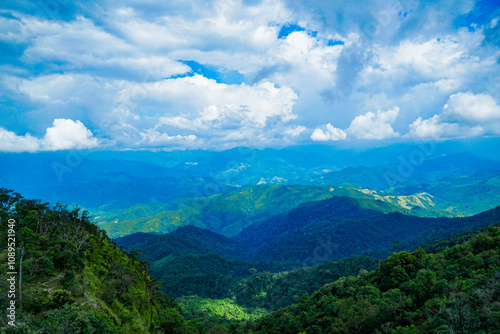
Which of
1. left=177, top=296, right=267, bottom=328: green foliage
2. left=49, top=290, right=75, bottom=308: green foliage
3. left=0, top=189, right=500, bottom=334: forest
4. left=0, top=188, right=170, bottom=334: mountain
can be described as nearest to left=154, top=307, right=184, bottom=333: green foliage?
left=0, top=189, right=500, bottom=334: forest

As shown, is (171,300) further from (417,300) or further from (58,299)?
(417,300)

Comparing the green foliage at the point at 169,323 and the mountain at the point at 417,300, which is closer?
the mountain at the point at 417,300

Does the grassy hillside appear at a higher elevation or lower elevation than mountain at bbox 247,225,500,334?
higher

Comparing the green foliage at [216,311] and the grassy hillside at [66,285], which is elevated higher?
the grassy hillside at [66,285]

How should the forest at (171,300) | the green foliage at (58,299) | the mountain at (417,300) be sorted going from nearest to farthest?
the forest at (171,300) → the mountain at (417,300) → the green foliage at (58,299)

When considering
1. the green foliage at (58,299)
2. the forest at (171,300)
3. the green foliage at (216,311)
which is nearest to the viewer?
the forest at (171,300)

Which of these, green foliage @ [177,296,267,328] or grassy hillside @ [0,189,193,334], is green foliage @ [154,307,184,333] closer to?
grassy hillside @ [0,189,193,334]

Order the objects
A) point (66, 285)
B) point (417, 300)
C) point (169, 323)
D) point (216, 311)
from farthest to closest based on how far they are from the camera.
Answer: point (216, 311), point (169, 323), point (417, 300), point (66, 285)

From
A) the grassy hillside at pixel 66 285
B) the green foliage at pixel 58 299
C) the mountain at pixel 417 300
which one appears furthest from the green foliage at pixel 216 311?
the green foliage at pixel 58 299

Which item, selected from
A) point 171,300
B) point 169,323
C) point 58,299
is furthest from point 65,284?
point 171,300

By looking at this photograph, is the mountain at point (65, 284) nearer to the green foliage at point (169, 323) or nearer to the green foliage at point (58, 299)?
the green foliage at point (58, 299)

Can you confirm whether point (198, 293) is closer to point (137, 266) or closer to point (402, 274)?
point (137, 266)
